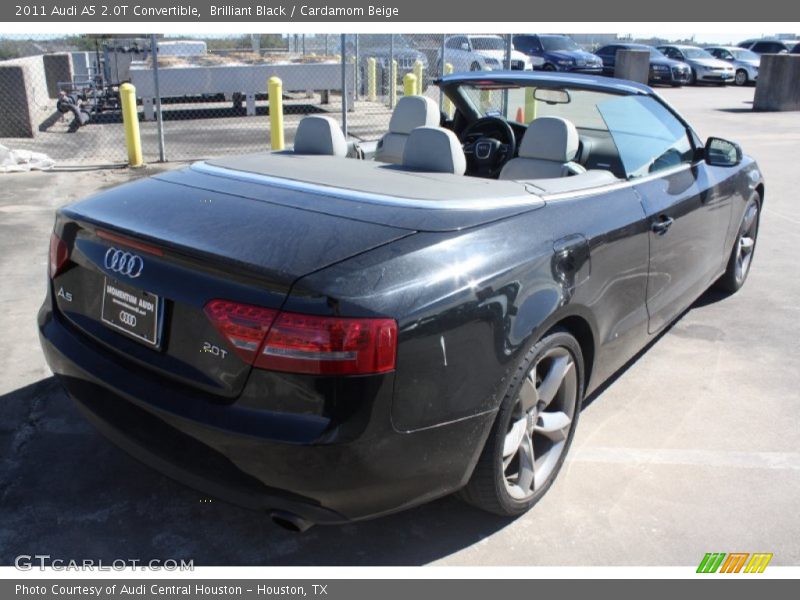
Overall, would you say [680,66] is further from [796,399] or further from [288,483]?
[288,483]

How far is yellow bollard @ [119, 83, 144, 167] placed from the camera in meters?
10.3

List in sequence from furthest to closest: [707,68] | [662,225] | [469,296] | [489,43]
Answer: [707,68] < [489,43] < [662,225] < [469,296]

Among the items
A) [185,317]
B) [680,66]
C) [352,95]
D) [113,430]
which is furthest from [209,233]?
[680,66]

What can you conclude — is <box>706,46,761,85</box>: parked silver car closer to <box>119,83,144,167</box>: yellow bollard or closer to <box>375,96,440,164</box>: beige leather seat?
<box>119,83,144,167</box>: yellow bollard

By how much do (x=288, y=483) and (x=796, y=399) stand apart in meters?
2.99

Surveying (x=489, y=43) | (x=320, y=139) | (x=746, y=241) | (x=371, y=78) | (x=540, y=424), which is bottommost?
(x=540, y=424)

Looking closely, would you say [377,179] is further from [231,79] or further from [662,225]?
[231,79]

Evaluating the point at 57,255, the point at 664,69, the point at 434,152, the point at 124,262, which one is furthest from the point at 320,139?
the point at 664,69

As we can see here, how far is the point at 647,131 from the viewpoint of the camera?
4227mm

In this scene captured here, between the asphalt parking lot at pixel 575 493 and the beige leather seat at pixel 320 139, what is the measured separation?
181 centimetres

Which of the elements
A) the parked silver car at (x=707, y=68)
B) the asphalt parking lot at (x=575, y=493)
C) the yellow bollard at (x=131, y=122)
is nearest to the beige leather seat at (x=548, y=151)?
the asphalt parking lot at (x=575, y=493)

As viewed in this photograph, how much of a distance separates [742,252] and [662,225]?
2.32m

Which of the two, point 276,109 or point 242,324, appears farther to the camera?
point 276,109

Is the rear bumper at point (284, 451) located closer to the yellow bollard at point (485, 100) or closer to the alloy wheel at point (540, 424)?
the alloy wheel at point (540, 424)
